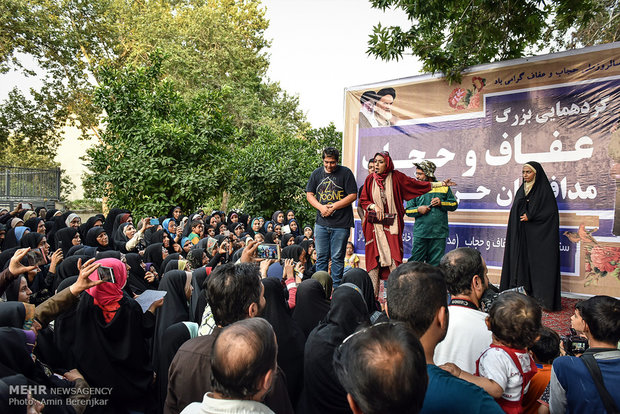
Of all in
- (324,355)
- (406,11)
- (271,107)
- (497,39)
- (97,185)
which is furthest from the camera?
(271,107)

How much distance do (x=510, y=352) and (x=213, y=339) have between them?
133 centimetres

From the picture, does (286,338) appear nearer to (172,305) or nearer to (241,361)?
(172,305)

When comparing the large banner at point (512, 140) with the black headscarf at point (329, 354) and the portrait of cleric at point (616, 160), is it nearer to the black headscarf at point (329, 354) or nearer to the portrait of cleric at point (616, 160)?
the portrait of cleric at point (616, 160)

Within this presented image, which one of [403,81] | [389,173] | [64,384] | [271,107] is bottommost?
[64,384]

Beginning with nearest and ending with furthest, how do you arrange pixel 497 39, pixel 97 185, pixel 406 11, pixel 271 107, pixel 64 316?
pixel 64 316
pixel 406 11
pixel 497 39
pixel 97 185
pixel 271 107

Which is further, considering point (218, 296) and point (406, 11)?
point (406, 11)

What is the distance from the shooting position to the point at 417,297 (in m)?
1.62

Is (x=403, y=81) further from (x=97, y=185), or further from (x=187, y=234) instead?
(x=97, y=185)

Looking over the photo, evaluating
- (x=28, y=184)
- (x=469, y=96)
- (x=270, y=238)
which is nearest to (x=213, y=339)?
(x=469, y=96)

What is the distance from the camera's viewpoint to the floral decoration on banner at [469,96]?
6031 mm

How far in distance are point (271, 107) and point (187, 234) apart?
13.5 m

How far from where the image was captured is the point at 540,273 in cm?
504

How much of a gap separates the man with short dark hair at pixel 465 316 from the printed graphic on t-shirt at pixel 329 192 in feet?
Result: 8.05

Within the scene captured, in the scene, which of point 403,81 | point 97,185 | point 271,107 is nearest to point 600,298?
point 403,81
